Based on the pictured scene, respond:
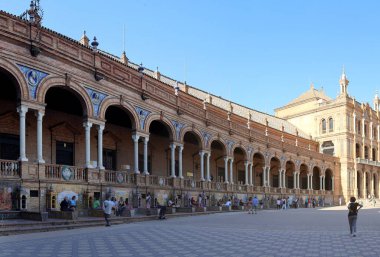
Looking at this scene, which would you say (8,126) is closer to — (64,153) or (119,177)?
(64,153)

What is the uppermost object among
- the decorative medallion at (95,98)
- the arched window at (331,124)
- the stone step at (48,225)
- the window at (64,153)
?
the arched window at (331,124)

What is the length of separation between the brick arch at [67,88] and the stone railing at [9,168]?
3147mm

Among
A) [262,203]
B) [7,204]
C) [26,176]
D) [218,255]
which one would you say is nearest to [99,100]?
[26,176]

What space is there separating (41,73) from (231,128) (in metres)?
22.6

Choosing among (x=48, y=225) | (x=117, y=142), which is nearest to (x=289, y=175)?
(x=117, y=142)

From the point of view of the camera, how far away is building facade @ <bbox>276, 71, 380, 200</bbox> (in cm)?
6688

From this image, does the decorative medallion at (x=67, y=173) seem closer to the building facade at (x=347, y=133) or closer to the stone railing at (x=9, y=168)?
the stone railing at (x=9, y=168)

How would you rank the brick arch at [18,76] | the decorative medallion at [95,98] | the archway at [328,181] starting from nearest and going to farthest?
the brick arch at [18,76]
the decorative medallion at [95,98]
the archway at [328,181]

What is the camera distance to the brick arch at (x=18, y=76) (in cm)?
1825

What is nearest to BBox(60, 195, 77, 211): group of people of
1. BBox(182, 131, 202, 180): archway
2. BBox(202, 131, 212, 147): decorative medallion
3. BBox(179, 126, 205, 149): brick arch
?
BBox(179, 126, 205, 149): brick arch

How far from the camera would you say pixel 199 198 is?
32.1 m

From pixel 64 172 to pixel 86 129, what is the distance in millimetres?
2917

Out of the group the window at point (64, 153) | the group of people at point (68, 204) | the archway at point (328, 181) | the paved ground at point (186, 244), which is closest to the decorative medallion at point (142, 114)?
the window at point (64, 153)

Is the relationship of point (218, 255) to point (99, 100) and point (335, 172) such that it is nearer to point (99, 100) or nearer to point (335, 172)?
point (99, 100)
